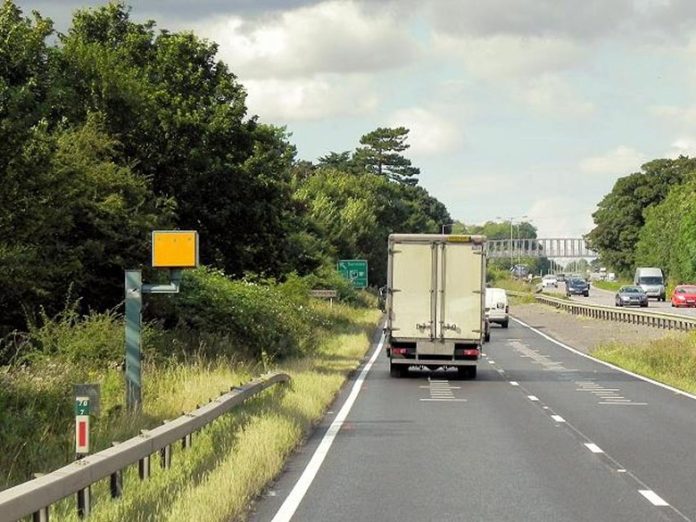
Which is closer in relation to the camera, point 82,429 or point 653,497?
point 82,429

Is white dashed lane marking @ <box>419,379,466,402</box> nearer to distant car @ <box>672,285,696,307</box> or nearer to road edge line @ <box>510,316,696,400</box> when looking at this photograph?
road edge line @ <box>510,316,696,400</box>

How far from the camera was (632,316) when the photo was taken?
58.8 m

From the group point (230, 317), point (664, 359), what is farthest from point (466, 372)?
point (664, 359)

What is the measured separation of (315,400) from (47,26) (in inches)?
391

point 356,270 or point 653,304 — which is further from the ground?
point 356,270

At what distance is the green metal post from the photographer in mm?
15641

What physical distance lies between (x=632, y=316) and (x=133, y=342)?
46387mm

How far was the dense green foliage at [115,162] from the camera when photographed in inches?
822

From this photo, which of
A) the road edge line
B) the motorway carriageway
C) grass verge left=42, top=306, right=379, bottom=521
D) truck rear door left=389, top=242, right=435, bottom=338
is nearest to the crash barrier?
the road edge line

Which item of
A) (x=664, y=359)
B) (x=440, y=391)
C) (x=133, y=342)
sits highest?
(x=133, y=342)

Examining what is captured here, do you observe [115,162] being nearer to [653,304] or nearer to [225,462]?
[225,462]

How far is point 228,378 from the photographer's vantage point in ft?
68.8

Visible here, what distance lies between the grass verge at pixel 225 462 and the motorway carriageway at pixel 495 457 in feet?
0.85

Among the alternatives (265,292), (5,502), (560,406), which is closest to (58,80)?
(265,292)
